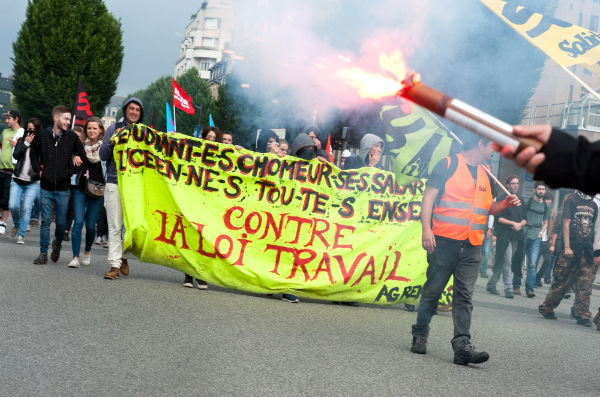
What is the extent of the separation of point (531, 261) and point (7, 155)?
9681 mm

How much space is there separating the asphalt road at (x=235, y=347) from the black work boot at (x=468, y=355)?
0.11m

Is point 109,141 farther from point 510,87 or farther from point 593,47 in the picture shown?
point 510,87

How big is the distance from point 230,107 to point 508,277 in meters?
41.1

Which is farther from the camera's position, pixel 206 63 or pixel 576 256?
pixel 206 63

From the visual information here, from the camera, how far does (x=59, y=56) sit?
4556cm

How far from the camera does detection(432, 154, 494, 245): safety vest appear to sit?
6.43m

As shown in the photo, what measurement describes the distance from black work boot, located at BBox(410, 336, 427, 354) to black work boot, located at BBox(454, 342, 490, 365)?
0.33 metres

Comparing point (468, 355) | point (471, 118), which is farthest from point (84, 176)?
point (471, 118)

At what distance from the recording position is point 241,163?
29.6ft

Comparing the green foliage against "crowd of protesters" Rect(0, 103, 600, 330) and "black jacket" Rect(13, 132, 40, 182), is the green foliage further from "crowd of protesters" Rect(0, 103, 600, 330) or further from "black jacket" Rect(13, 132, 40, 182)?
"crowd of protesters" Rect(0, 103, 600, 330)

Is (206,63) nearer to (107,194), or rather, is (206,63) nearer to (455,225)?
(107,194)

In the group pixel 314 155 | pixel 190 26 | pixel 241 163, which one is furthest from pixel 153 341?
pixel 190 26

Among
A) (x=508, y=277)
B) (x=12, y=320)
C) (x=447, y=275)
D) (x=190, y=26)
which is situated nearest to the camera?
(x=12, y=320)

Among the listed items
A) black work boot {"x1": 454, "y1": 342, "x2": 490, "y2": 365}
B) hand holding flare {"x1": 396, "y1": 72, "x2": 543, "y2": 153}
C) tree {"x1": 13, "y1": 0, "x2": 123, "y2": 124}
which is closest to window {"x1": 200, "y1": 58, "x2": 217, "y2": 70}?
tree {"x1": 13, "y1": 0, "x2": 123, "y2": 124}
